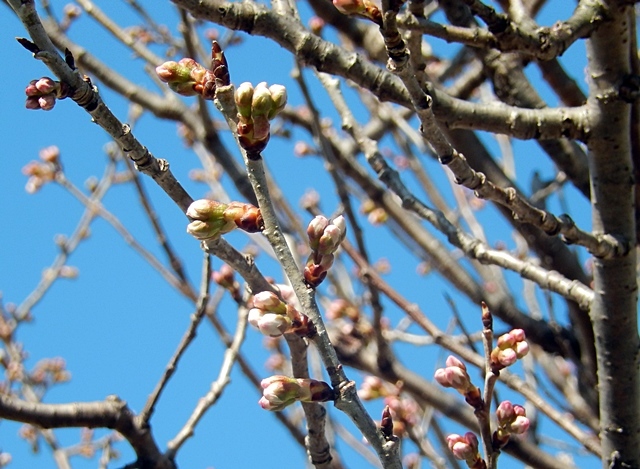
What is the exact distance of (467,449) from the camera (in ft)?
4.52

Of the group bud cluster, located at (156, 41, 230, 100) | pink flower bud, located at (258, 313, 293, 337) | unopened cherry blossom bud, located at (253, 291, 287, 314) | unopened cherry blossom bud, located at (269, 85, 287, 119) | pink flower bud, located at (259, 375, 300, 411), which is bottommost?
pink flower bud, located at (259, 375, 300, 411)

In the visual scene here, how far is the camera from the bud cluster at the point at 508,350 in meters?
1.37

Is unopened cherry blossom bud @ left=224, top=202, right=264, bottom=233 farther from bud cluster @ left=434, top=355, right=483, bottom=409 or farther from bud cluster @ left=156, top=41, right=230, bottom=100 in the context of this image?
bud cluster @ left=434, top=355, right=483, bottom=409

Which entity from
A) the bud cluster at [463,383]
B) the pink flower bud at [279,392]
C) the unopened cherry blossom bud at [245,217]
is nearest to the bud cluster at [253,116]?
the unopened cherry blossom bud at [245,217]

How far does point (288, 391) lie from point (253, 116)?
0.44 metres

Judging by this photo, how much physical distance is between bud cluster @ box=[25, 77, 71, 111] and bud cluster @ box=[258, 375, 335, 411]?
541mm

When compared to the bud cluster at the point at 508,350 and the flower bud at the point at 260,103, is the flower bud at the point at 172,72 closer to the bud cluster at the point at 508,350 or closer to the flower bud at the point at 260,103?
the flower bud at the point at 260,103

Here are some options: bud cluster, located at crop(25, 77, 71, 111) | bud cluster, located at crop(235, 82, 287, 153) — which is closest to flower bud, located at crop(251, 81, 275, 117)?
bud cluster, located at crop(235, 82, 287, 153)

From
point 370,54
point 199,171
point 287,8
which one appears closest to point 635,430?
point 287,8

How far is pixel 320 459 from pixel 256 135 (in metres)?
0.69

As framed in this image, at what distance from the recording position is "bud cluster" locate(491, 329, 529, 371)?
54.0 inches

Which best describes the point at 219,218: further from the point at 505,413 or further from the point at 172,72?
the point at 505,413

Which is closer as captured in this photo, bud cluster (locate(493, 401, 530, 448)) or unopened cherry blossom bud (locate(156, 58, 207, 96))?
unopened cherry blossom bud (locate(156, 58, 207, 96))

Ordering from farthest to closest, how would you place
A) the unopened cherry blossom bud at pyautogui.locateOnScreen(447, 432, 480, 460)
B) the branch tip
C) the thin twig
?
the thin twig, the unopened cherry blossom bud at pyautogui.locateOnScreen(447, 432, 480, 460), the branch tip
